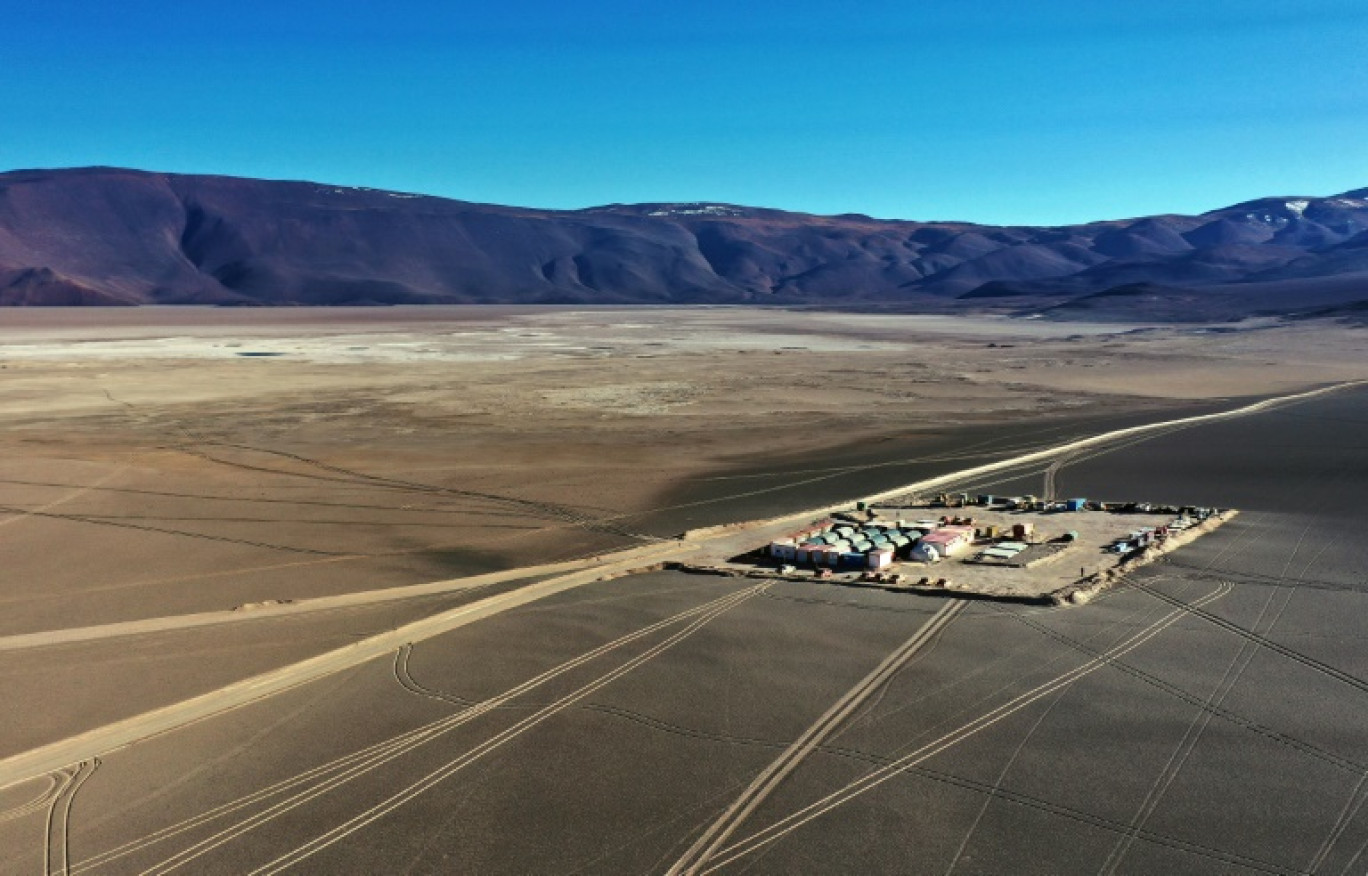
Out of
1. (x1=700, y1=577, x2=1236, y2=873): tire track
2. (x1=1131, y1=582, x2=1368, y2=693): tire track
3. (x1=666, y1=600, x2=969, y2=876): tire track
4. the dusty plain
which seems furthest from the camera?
(x1=1131, y1=582, x2=1368, y2=693): tire track

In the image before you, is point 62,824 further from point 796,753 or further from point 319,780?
point 796,753

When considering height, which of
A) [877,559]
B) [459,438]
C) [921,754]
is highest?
[459,438]

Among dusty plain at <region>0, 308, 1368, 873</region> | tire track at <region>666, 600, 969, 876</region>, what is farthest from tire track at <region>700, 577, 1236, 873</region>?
tire track at <region>666, 600, 969, 876</region>

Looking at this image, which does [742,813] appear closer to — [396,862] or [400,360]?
[396,862]

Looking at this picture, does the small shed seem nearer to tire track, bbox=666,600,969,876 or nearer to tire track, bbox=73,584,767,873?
tire track, bbox=666,600,969,876

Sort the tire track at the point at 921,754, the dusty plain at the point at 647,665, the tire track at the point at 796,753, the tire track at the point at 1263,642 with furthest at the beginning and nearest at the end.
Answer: the tire track at the point at 1263,642
the dusty plain at the point at 647,665
the tire track at the point at 921,754
the tire track at the point at 796,753

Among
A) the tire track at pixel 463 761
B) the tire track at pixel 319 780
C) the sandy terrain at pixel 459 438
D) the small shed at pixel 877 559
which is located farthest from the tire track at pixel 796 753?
the sandy terrain at pixel 459 438

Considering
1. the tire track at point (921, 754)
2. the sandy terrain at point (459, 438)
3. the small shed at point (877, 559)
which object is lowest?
the tire track at point (921, 754)

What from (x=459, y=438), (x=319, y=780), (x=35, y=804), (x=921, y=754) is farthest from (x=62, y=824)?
(x=459, y=438)

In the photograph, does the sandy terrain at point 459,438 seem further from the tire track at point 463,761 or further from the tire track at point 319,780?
the tire track at point 319,780
